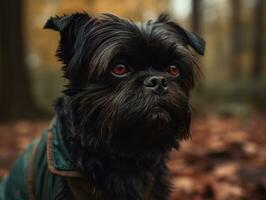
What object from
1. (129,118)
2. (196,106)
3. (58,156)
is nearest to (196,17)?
(196,106)

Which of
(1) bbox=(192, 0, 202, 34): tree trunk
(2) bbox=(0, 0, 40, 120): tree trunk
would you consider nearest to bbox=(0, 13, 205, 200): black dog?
(2) bbox=(0, 0, 40, 120): tree trunk

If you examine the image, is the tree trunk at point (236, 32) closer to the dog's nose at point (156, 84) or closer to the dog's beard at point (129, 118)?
the dog's beard at point (129, 118)

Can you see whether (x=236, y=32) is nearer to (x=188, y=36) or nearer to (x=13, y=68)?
(x=13, y=68)

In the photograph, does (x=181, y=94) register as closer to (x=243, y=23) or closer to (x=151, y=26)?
(x=151, y=26)

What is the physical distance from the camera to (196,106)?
1594cm

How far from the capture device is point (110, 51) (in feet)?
12.1

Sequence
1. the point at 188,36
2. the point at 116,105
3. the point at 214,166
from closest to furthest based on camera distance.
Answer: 1. the point at 116,105
2. the point at 188,36
3. the point at 214,166

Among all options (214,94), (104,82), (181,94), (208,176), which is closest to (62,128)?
(104,82)

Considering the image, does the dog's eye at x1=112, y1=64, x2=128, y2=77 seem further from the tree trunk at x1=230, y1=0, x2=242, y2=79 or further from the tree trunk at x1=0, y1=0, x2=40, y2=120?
the tree trunk at x1=230, y1=0, x2=242, y2=79

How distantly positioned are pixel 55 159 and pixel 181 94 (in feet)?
3.18

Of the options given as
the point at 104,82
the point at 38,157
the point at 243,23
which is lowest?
the point at 243,23

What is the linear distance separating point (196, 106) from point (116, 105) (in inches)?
490

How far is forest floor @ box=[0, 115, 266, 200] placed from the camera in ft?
18.1

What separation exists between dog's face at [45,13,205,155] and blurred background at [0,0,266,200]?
0.44 m
